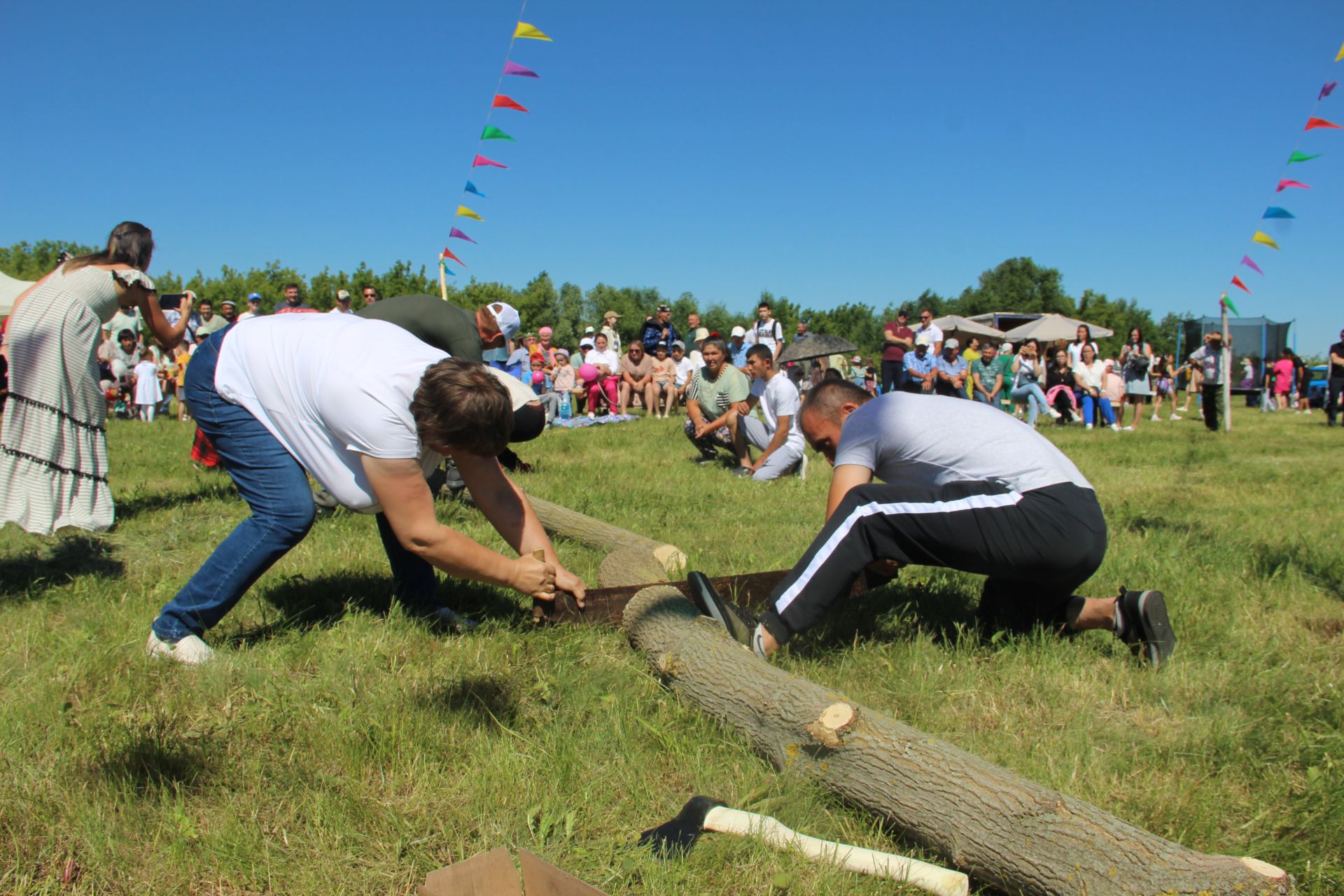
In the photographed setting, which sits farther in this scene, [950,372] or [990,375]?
[990,375]

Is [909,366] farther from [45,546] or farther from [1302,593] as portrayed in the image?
[45,546]

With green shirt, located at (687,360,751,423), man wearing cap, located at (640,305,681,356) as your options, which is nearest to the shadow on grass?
green shirt, located at (687,360,751,423)

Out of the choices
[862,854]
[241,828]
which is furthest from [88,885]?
[862,854]

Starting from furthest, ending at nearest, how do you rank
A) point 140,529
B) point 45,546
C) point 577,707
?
point 140,529
point 45,546
point 577,707

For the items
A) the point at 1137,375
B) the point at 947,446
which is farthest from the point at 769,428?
the point at 1137,375

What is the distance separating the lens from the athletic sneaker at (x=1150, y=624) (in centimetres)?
337

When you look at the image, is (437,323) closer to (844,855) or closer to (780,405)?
(844,855)

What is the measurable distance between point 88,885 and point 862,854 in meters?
1.88

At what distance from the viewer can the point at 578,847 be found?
2.22 metres

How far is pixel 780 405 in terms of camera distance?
27.9ft

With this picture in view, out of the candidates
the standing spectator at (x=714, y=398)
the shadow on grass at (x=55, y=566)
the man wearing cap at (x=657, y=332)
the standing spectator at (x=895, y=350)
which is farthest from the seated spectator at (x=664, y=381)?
the shadow on grass at (x=55, y=566)

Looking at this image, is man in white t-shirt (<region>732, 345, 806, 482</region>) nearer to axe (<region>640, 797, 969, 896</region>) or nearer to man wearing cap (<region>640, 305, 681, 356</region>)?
axe (<region>640, 797, 969, 896</region>)

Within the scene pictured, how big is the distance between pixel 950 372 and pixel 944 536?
1299 cm

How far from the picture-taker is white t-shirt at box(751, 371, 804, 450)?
326 inches
